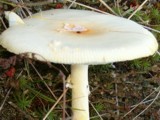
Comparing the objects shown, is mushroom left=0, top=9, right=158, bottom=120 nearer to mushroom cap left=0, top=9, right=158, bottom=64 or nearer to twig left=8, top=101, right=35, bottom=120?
mushroom cap left=0, top=9, right=158, bottom=64

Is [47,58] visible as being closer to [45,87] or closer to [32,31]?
[32,31]

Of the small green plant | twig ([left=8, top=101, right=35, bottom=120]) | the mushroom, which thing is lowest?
twig ([left=8, top=101, right=35, bottom=120])

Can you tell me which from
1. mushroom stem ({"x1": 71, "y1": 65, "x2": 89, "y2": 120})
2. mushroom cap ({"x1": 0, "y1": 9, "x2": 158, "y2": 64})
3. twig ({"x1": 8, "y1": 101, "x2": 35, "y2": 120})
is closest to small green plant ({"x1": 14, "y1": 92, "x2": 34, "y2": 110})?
twig ({"x1": 8, "y1": 101, "x2": 35, "y2": 120})

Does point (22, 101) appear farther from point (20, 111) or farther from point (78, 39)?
point (78, 39)

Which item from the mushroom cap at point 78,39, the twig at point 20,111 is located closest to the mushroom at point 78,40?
the mushroom cap at point 78,39

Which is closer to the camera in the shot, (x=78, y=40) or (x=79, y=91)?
(x=78, y=40)

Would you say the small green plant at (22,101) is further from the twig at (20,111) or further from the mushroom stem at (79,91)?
the mushroom stem at (79,91)

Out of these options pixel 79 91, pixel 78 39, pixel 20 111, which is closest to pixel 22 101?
pixel 20 111
